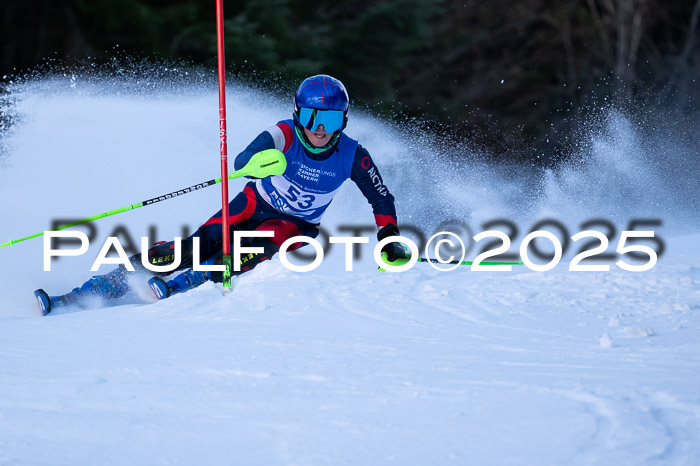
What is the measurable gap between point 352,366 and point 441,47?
58.8 feet

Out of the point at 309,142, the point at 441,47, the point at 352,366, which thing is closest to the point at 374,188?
the point at 309,142

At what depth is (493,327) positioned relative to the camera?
3.86 meters

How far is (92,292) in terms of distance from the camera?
4.79m

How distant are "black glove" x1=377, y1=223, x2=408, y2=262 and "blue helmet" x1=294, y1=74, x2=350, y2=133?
2.31ft

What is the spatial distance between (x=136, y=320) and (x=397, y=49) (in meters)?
13.5

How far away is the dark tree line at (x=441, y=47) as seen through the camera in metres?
14.2

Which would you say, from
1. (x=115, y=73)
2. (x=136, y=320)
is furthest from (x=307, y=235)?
(x=115, y=73)

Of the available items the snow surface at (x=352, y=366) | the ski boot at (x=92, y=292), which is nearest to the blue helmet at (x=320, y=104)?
the snow surface at (x=352, y=366)

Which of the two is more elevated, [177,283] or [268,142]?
[268,142]

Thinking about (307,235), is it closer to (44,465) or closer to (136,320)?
(136,320)

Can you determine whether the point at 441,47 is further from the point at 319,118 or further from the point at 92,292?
the point at 92,292

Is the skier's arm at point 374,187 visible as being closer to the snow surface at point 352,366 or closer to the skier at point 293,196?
the skier at point 293,196

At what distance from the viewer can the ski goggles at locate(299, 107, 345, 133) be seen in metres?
4.86

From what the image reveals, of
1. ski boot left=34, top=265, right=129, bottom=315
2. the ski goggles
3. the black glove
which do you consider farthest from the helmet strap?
ski boot left=34, top=265, right=129, bottom=315
